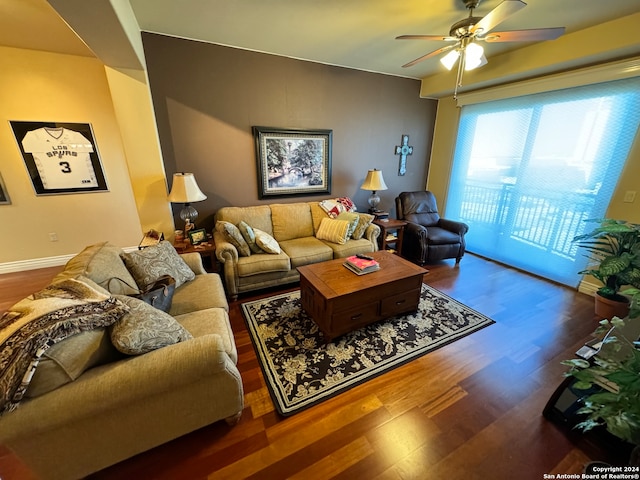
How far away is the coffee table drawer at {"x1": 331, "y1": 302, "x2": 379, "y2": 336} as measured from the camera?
198 cm

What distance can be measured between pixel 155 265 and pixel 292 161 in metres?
2.14

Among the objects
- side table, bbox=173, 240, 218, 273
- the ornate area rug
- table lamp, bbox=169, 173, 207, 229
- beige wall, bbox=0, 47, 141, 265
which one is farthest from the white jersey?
the ornate area rug

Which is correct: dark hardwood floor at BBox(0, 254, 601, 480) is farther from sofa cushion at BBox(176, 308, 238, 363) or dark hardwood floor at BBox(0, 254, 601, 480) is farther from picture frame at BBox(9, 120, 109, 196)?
picture frame at BBox(9, 120, 109, 196)

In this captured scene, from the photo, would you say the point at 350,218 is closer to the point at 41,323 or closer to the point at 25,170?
the point at 41,323

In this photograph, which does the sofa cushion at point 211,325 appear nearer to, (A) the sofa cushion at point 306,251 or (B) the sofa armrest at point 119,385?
(B) the sofa armrest at point 119,385

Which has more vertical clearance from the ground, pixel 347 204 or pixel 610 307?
pixel 347 204

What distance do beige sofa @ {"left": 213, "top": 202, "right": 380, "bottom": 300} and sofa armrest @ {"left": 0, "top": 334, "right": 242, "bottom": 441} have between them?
1374 mm

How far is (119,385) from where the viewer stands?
1.05 m

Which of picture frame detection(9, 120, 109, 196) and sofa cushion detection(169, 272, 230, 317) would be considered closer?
sofa cushion detection(169, 272, 230, 317)

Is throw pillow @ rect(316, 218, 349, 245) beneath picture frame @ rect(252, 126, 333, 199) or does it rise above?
beneath

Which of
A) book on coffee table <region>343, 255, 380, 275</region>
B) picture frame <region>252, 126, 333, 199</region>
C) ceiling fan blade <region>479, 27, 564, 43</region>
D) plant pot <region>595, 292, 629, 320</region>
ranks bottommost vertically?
plant pot <region>595, 292, 629, 320</region>

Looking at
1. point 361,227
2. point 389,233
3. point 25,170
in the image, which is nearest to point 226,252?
point 361,227

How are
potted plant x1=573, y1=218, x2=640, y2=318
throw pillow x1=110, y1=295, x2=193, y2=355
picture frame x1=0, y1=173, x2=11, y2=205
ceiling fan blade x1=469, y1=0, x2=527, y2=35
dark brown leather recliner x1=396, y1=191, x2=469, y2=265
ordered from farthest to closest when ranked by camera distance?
dark brown leather recliner x1=396, y1=191, x2=469, y2=265, picture frame x1=0, y1=173, x2=11, y2=205, potted plant x1=573, y1=218, x2=640, y2=318, ceiling fan blade x1=469, y1=0, x2=527, y2=35, throw pillow x1=110, y1=295, x2=193, y2=355

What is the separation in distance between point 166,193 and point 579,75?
4.58 meters
